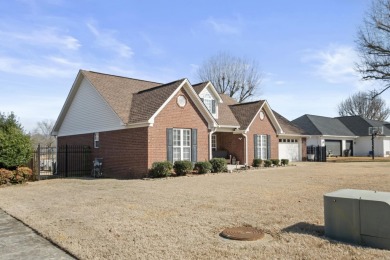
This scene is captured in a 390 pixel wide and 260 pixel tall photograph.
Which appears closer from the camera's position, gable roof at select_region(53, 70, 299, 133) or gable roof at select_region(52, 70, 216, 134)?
gable roof at select_region(52, 70, 216, 134)

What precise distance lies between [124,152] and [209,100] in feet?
26.2

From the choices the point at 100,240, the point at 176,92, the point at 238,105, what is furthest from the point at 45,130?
the point at 100,240

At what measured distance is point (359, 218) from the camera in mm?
5812

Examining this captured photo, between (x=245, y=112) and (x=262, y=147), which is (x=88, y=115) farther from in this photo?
(x=262, y=147)

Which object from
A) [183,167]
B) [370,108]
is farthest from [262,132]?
[370,108]

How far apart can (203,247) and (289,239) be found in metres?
1.57

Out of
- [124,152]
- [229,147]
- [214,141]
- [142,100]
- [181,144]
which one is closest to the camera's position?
[124,152]

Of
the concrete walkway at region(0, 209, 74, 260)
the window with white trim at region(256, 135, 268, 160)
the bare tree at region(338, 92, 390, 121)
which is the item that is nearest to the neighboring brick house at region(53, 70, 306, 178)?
the window with white trim at region(256, 135, 268, 160)

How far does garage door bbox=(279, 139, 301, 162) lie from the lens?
108ft

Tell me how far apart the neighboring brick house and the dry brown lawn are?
696 cm

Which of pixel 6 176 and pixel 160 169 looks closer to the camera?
pixel 6 176

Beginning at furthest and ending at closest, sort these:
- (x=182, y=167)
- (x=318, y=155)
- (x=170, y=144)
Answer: (x=318, y=155), (x=170, y=144), (x=182, y=167)

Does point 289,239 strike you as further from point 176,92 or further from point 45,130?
point 45,130

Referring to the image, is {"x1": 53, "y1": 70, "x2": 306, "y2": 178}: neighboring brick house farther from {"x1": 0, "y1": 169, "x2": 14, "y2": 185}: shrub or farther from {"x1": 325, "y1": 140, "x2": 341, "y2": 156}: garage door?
{"x1": 325, "y1": 140, "x2": 341, "y2": 156}: garage door
